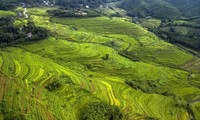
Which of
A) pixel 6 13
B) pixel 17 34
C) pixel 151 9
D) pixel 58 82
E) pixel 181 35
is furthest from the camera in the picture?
pixel 151 9

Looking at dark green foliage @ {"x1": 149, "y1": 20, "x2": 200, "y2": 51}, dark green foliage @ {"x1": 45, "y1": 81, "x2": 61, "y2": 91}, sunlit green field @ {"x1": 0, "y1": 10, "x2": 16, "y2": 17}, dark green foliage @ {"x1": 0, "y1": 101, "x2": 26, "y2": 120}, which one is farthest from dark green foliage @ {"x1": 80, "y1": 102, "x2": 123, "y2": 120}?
sunlit green field @ {"x1": 0, "y1": 10, "x2": 16, "y2": 17}

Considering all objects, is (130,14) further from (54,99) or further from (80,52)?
(54,99)

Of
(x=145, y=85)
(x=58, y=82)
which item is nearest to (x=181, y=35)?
(x=145, y=85)

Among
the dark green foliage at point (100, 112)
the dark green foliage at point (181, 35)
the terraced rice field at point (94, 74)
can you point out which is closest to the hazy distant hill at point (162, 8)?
the dark green foliage at point (181, 35)

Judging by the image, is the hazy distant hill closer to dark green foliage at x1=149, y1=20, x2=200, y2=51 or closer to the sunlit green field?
dark green foliage at x1=149, y1=20, x2=200, y2=51

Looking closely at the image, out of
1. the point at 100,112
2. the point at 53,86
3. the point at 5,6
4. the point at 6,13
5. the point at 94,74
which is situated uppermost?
the point at 5,6

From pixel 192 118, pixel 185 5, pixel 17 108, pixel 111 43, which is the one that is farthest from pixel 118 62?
pixel 185 5

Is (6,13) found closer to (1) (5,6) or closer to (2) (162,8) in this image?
(1) (5,6)
